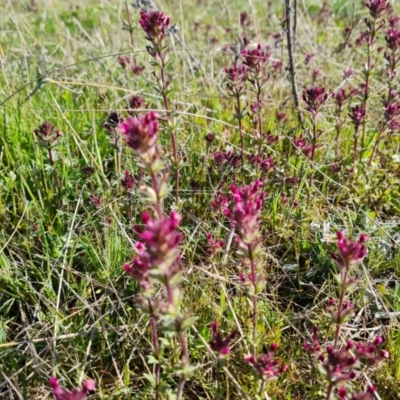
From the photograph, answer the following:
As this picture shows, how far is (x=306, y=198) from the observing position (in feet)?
10.0

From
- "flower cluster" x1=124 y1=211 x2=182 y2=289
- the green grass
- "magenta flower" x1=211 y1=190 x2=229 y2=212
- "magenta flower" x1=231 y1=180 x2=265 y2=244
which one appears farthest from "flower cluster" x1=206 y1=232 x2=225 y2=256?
"flower cluster" x1=124 y1=211 x2=182 y2=289

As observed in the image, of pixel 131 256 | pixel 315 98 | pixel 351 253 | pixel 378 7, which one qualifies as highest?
pixel 378 7

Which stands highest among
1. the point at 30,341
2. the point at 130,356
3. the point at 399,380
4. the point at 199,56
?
the point at 199,56

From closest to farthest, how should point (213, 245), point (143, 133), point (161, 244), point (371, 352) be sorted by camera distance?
1. point (161, 244)
2. point (143, 133)
3. point (371, 352)
4. point (213, 245)

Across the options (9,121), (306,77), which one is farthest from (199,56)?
(9,121)

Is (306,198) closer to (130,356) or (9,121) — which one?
(130,356)

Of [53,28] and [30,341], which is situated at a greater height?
[53,28]

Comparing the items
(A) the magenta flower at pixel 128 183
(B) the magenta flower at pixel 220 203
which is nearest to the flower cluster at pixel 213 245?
(B) the magenta flower at pixel 220 203

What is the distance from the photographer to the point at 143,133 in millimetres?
1457

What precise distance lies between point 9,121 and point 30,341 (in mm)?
2017

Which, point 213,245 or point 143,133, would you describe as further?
point 213,245

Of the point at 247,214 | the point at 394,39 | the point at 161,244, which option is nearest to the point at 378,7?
the point at 394,39

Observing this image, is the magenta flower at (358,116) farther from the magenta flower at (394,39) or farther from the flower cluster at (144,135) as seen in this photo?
the flower cluster at (144,135)

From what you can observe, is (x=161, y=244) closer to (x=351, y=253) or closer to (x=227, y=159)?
(x=351, y=253)
